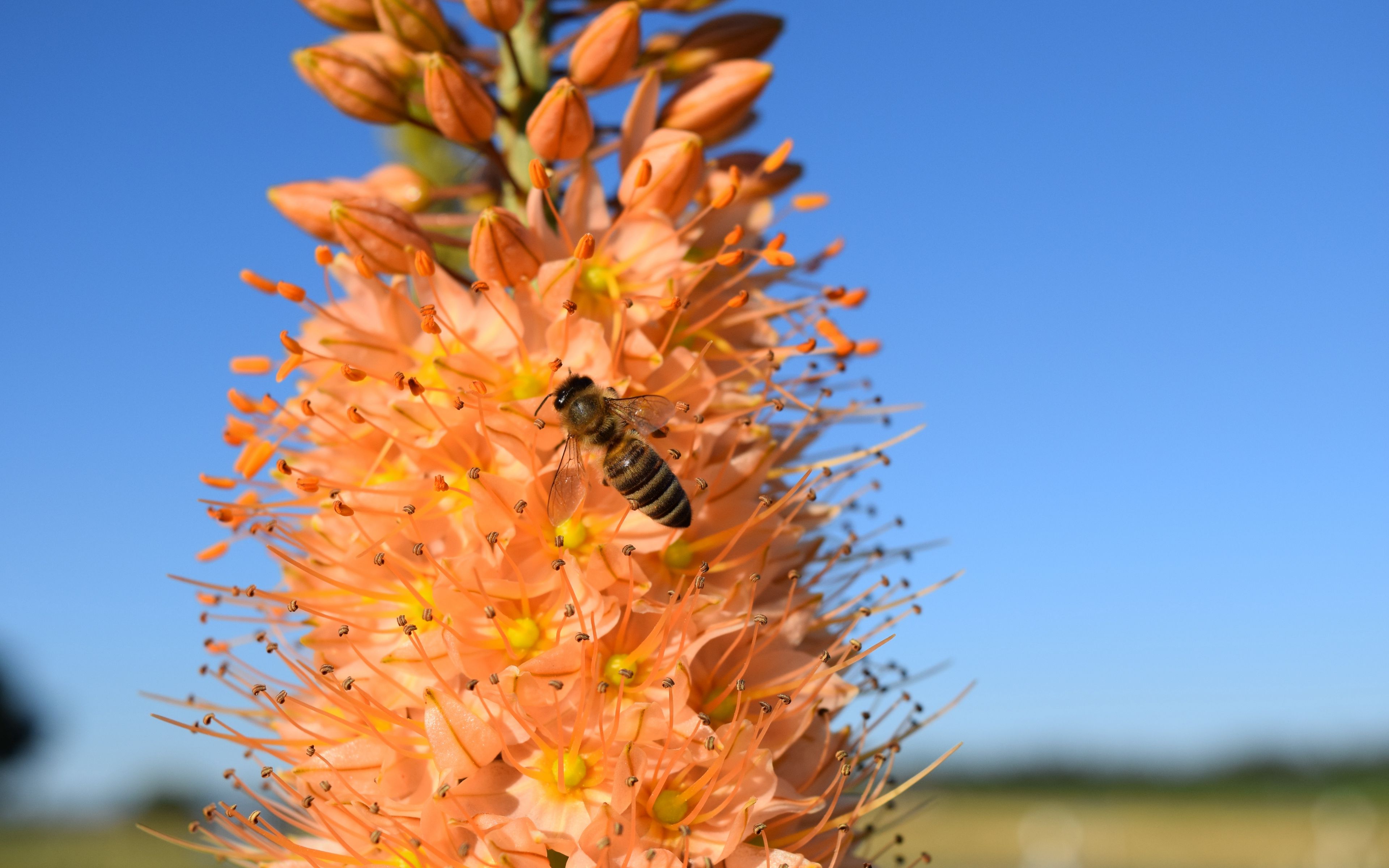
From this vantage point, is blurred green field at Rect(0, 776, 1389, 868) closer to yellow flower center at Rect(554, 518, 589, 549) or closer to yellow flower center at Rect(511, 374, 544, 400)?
yellow flower center at Rect(554, 518, 589, 549)

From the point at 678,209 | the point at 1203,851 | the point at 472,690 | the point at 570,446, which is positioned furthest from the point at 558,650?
the point at 1203,851

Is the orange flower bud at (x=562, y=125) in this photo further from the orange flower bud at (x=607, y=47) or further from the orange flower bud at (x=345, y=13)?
the orange flower bud at (x=345, y=13)

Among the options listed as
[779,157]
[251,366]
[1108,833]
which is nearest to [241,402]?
[251,366]

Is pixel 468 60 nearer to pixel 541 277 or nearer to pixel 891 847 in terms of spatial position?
pixel 541 277

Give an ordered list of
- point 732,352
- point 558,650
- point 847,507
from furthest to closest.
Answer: point 847,507 < point 732,352 < point 558,650

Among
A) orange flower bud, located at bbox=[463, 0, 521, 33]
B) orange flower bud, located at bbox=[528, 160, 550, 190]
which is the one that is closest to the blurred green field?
orange flower bud, located at bbox=[528, 160, 550, 190]

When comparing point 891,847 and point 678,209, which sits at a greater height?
point 678,209

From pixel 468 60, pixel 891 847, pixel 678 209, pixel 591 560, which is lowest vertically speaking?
pixel 891 847
